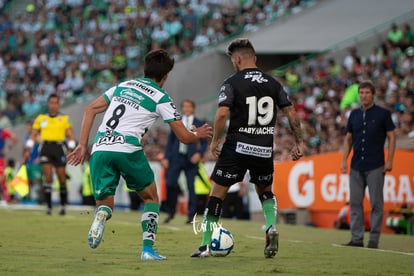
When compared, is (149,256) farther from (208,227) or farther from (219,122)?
(219,122)

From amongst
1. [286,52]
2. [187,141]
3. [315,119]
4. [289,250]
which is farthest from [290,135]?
[187,141]

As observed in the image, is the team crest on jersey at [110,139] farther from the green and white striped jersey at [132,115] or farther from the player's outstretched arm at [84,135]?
the player's outstretched arm at [84,135]

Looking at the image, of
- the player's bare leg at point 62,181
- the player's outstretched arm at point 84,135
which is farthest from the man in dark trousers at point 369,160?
the player's bare leg at point 62,181

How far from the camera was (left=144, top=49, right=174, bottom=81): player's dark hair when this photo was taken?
10.7 m

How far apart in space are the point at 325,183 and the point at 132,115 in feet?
35.2

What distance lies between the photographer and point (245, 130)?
11.0 metres

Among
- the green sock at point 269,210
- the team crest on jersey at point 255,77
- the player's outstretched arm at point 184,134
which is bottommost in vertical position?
the green sock at point 269,210

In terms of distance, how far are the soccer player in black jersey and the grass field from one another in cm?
52

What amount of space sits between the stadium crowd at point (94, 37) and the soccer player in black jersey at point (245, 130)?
23268 mm

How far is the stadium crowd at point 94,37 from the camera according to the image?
35.3 meters

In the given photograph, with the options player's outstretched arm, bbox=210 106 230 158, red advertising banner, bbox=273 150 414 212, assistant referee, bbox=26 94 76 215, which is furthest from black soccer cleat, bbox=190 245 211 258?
assistant referee, bbox=26 94 76 215

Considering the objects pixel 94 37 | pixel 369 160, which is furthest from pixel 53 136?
pixel 94 37

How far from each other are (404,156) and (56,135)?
22.9 feet

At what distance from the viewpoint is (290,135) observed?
25.7 meters
